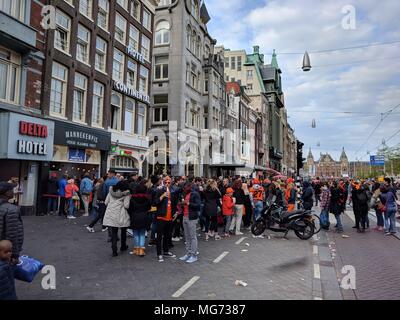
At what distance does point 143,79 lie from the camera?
967 inches

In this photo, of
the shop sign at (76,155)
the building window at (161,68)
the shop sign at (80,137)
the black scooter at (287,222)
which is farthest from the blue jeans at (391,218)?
the building window at (161,68)

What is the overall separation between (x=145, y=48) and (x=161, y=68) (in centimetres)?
530

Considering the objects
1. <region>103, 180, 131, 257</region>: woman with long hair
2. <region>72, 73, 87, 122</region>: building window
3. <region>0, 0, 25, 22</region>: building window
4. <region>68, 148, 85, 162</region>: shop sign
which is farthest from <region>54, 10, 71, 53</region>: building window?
<region>103, 180, 131, 257</region>: woman with long hair

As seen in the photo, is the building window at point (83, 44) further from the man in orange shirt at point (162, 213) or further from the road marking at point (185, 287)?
the road marking at point (185, 287)

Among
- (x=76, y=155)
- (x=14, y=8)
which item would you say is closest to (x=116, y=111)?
(x=76, y=155)

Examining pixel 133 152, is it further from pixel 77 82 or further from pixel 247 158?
pixel 247 158

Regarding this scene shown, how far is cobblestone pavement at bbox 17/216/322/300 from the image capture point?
5172mm

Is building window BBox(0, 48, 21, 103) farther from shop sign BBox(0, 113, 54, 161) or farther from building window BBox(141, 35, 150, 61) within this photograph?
building window BBox(141, 35, 150, 61)

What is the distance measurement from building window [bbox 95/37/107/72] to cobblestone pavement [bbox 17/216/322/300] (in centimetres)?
1268

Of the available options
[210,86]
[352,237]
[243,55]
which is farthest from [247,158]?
[352,237]

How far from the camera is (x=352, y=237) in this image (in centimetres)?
1077

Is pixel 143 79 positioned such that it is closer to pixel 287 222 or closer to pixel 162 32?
pixel 162 32

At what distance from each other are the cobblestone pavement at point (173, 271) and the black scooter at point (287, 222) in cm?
54
